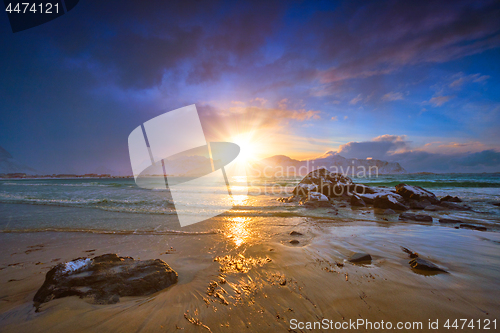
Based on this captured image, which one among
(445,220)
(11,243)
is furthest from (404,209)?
(11,243)

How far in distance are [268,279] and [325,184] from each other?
14.2 meters

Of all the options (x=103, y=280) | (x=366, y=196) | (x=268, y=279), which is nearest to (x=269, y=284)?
(x=268, y=279)

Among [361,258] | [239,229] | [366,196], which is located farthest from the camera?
[366,196]

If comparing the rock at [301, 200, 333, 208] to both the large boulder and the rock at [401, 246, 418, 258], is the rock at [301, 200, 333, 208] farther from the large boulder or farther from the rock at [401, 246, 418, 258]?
the rock at [401, 246, 418, 258]

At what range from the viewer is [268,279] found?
3.14 meters

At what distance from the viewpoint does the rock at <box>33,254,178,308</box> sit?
2.59 m

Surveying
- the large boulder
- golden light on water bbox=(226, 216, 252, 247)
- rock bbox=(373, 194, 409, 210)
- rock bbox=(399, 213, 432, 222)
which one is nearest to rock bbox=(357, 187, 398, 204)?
rock bbox=(373, 194, 409, 210)

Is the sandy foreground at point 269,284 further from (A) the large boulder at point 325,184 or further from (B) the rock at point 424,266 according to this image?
(A) the large boulder at point 325,184

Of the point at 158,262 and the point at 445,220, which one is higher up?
the point at 158,262

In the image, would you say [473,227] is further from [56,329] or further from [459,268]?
[56,329]

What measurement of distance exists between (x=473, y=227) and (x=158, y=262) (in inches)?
394

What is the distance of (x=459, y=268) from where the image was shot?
3.35 meters

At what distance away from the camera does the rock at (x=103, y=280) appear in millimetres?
2592

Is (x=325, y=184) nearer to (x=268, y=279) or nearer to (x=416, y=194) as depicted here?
(x=416, y=194)
